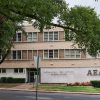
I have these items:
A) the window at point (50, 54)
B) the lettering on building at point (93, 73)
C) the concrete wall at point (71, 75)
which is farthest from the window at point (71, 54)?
the lettering on building at point (93, 73)

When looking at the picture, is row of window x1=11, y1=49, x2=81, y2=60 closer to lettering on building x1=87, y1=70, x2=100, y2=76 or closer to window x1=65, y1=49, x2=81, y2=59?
window x1=65, y1=49, x2=81, y2=59

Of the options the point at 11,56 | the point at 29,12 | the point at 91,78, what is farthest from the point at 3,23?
the point at 11,56

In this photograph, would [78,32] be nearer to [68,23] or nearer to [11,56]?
[68,23]

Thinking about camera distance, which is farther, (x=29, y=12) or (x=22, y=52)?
(x=22, y=52)

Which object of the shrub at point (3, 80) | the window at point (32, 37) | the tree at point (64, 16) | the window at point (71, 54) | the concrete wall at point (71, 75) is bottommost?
the shrub at point (3, 80)

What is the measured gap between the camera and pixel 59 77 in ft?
221

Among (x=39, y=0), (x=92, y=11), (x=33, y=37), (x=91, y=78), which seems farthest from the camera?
(x=33, y=37)

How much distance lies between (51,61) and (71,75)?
4640 millimetres

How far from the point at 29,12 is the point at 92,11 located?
2289 mm

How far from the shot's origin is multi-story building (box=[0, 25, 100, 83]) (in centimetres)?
6700

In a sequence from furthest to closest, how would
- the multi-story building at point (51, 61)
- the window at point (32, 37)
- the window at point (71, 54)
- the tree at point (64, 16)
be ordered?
the window at point (32, 37), the window at point (71, 54), the multi-story building at point (51, 61), the tree at point (64, 16)

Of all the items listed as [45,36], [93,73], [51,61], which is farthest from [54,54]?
[93,73]

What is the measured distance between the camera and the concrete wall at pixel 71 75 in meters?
66.4

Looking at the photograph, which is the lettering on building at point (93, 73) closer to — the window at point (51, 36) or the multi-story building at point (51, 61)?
the multi-story building at point (51, 61)
